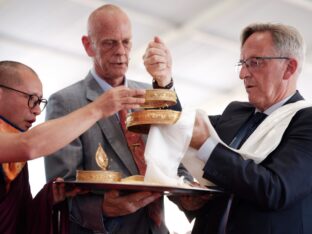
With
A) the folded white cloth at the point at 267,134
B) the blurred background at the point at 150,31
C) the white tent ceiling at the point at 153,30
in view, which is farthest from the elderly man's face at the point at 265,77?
the white tent ceiling at the point at 153,30

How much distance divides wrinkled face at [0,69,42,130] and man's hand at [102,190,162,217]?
0.56m

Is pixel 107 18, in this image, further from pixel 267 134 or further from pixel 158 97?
pixel 267 134

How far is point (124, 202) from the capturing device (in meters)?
3.12

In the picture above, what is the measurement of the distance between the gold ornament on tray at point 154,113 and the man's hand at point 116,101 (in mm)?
88

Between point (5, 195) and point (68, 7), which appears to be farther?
point (68, 7)

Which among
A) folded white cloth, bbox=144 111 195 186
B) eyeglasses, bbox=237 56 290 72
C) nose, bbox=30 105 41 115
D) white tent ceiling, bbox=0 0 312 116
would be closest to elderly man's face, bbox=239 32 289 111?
eyeglasses, bbox=237 56 290 72

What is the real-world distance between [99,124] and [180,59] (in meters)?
8.00

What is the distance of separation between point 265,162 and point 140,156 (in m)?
0.69

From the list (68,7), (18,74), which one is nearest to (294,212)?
(18,74)

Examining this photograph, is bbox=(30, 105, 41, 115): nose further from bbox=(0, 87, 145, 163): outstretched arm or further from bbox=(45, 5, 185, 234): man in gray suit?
bbox=(0, 87, 145, 163): outstretched arm

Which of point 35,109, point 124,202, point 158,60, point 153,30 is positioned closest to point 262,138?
point 158,60

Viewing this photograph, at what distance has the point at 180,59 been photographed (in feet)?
37.6

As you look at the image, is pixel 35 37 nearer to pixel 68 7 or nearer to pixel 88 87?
pixel 68 7

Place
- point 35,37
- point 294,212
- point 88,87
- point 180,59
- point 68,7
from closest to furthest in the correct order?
point 294,212, point 88,87, point 68,7, point 35,37, point 180,59
